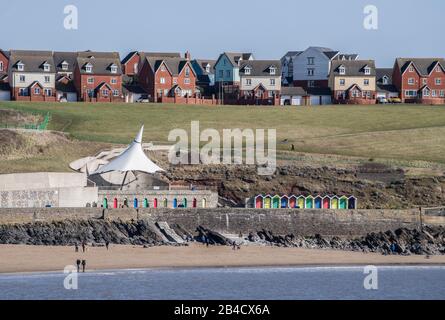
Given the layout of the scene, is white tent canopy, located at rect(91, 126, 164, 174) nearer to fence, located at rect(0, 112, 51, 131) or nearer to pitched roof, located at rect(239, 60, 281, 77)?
fence, located at rect(0, 112, 51, 131)

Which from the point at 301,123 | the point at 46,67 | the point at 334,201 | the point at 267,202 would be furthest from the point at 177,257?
the point at 46,67

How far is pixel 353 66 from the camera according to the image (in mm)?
151750

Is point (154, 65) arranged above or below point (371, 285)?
above

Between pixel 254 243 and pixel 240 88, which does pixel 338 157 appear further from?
pixel 240 88

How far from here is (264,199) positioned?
94.2 metres

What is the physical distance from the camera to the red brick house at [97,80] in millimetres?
143000

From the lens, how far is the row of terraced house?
143 m

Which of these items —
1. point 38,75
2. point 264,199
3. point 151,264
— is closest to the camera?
point 151,264

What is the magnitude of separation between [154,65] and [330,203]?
184 feet

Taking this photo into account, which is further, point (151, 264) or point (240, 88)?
point (240, 88)

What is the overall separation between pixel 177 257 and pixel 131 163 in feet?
58.2
